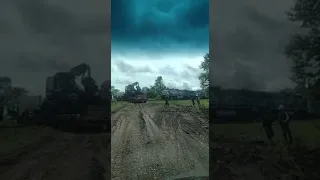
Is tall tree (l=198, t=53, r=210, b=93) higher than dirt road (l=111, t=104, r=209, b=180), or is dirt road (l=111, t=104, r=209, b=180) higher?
tall tree (l=198, t=53, r=210, b=93)

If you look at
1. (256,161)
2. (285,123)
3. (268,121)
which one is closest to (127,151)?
(256,161)

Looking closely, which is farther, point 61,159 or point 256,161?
point 256,161

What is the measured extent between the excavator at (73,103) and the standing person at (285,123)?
→ 5.74 feet

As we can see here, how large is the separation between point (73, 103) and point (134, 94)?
618mm

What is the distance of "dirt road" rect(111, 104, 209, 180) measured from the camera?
410 cm

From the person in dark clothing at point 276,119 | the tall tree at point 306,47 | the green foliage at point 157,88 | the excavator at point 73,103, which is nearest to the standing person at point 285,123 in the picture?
the person in dark clothing at point 276,119

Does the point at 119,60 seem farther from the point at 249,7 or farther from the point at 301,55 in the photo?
the point at 301,55

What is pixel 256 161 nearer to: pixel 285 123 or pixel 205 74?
pixel 285 123

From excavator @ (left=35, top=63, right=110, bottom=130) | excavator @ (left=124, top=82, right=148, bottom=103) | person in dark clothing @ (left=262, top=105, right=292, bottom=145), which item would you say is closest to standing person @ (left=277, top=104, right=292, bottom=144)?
person in dark clothing @ (left=262, top=105, right=292, bottom=145)

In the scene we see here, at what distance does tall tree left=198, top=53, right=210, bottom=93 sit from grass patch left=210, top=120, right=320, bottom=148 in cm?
41

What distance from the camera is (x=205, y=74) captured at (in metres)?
4.12

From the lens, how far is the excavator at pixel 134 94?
13.5 feet

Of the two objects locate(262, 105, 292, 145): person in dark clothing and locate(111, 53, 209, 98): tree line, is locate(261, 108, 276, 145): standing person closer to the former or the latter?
locate(262, 105, 292, 145): person in dark clothing

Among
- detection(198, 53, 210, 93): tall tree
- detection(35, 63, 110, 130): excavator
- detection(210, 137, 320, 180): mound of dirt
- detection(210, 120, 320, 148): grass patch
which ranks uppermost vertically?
detection(198, 53, 210, 93): tall tree
